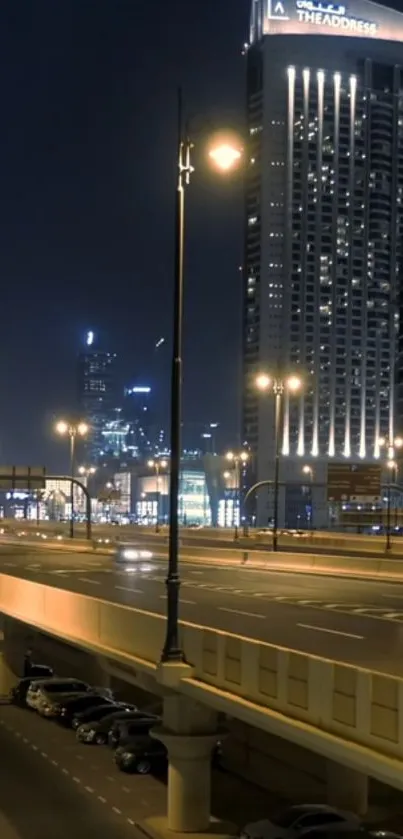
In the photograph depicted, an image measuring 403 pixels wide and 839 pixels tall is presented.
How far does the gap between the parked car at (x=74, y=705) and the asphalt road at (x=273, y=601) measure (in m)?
4.30

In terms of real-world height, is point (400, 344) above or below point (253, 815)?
above

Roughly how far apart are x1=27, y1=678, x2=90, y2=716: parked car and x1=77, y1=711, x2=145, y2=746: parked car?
3.87 meters

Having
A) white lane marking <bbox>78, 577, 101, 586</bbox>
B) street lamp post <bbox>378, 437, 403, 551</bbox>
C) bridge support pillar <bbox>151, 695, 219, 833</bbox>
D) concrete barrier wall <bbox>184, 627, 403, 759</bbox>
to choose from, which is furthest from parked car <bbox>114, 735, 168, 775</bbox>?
street lamp post <bbox>378, 437, 403, 551</bbox>

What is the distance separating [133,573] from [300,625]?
25865 mm

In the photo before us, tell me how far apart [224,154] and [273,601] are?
65.8 feet

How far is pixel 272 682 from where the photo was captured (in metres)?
17.3

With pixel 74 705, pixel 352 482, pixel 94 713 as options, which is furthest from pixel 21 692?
pixel 352 482

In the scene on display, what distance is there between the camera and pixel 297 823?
24.0 metres

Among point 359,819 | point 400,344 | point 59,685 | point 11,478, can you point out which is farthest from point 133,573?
point 400,344

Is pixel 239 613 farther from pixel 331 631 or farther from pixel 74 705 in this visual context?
pixel 74 705

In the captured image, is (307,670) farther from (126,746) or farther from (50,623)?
(126,746)

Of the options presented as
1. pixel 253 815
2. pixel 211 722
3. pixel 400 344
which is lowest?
pixel 253 815

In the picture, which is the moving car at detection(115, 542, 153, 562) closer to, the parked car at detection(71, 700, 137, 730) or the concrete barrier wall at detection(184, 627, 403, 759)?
the parked car at detection(71, 700, 137, 730)

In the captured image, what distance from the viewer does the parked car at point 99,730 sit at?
123ft
